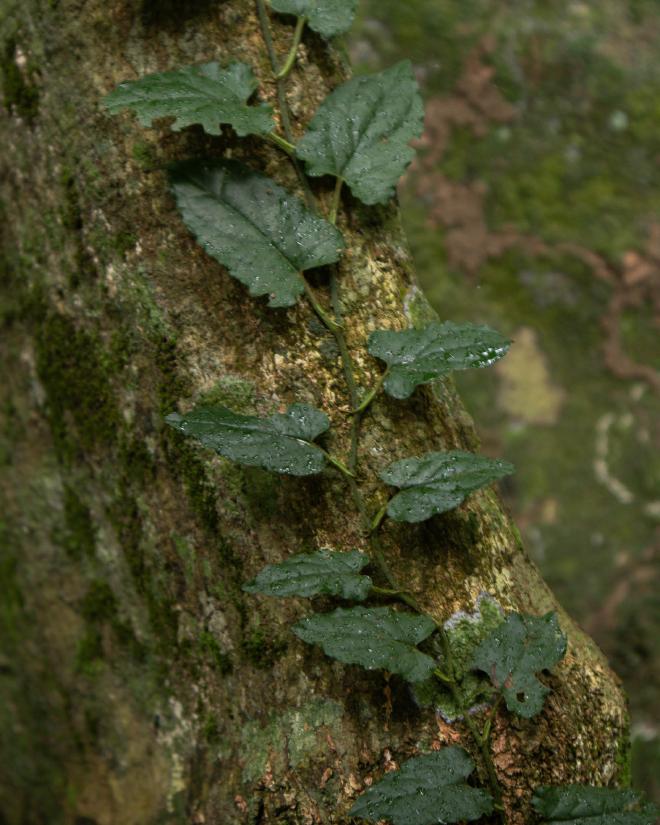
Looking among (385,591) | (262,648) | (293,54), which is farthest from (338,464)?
(293,54)

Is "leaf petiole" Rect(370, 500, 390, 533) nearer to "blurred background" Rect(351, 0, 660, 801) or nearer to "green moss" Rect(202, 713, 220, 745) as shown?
"green moss" Rect(202, 713, 220, 745)

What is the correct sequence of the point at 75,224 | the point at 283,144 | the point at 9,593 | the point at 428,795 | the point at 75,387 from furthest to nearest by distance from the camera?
the point at 9,593 < the point at 75,387 < the point at 75,224 < the point at 283,144 < the point at 428,795

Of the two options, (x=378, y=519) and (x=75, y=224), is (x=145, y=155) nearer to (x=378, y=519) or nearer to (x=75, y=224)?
(x=75, y=224)

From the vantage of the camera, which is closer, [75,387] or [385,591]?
[385,591]

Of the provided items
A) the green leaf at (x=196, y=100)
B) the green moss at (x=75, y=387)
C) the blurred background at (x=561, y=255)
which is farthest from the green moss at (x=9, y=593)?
the blurred background at (x=561, y=255)

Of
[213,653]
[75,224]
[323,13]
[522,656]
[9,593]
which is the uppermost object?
[323,13]
